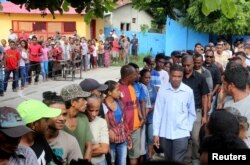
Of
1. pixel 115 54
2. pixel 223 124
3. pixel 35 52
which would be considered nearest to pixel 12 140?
pixel 223 124

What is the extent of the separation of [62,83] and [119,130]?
1368 cm

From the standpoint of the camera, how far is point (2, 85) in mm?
15484

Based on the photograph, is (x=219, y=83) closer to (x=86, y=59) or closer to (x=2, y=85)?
(x=2, y=85)

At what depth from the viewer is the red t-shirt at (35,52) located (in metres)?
18.4

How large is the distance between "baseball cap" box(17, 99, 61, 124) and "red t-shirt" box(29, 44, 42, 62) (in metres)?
14.8

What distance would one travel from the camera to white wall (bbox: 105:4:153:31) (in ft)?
125

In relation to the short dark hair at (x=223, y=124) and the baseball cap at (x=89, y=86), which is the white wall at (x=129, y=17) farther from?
the short dark hair at (x=223, y=124)

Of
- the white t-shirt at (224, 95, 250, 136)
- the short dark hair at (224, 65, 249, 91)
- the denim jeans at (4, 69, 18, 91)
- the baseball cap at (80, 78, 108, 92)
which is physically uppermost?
the short dark hair at (224, 65, 249, 91)

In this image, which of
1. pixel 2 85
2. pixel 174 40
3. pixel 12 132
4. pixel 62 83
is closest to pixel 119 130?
pixel 12 132

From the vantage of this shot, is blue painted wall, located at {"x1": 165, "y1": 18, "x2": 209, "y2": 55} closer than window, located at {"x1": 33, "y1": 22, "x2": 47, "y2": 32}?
Yes

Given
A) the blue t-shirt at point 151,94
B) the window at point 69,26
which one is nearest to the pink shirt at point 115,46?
the window at point 69,26

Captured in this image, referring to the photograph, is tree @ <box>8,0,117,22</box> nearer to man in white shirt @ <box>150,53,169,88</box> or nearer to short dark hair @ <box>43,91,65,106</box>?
short dark hair @ <box>43,91,65,106</box>

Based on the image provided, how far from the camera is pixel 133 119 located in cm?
685

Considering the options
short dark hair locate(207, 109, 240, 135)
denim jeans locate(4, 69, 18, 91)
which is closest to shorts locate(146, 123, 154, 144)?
short dark hair locate(207, 109, 240, 135)
